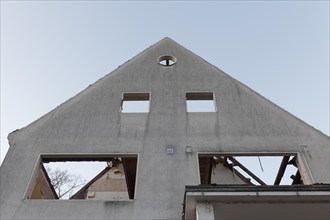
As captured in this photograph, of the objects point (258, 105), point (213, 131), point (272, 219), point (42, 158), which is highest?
point (258, 105)

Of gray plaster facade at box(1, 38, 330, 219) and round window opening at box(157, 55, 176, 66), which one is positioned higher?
round window opening at box(157, 55, 176, 66)

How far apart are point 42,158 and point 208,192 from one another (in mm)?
5223

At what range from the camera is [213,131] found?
31.4ft

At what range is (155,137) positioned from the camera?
945cm

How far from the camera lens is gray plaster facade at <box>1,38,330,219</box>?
789 cm

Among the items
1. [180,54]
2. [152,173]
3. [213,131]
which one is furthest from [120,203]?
[180,54]

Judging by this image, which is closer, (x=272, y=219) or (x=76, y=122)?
(x=272, y=219)

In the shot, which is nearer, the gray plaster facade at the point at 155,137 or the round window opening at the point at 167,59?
the gray plaster facade at the point at 155,137

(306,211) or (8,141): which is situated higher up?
(8,141)

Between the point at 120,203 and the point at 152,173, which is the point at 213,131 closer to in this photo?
the point at 152,173

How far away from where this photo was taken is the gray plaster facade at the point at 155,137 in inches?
311

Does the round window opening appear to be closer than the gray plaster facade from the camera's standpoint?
No

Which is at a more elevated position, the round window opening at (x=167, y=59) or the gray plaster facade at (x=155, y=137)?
the round window opening at (x=167, y=59)

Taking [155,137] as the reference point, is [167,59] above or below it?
above
